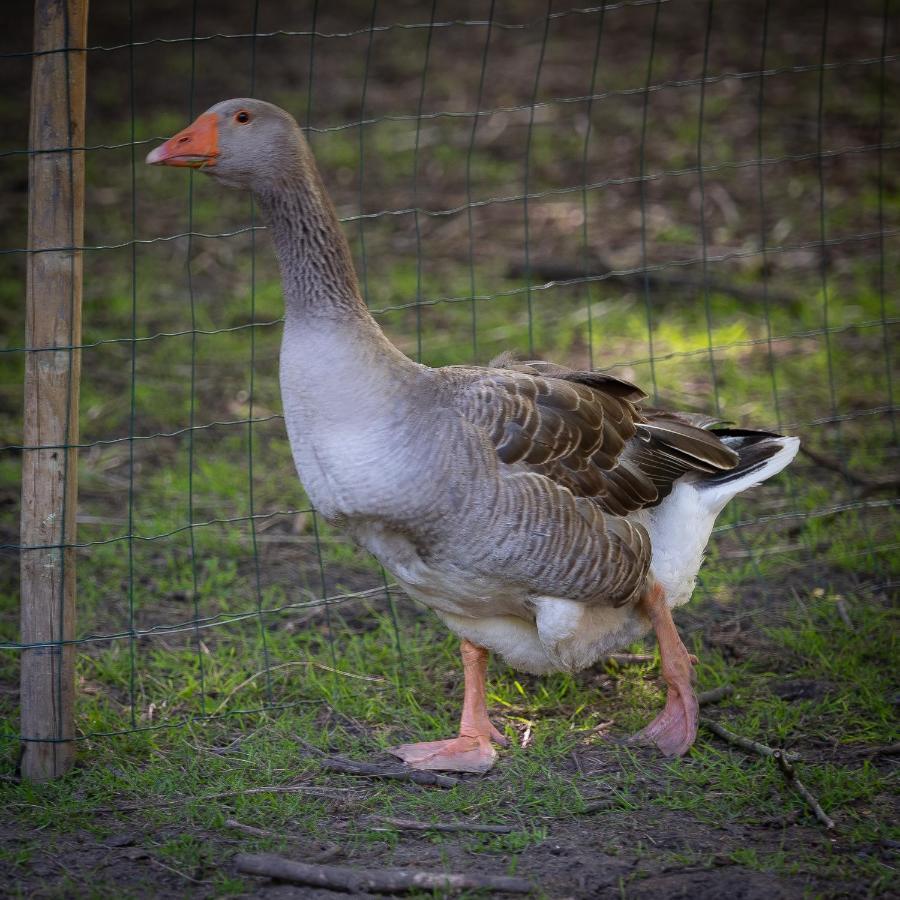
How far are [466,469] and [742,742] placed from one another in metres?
1.35

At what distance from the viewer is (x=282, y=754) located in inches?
154

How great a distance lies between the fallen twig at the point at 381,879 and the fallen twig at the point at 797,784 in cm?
95

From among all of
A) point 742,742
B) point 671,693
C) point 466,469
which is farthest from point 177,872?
point 742,742

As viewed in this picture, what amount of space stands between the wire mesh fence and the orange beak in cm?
17

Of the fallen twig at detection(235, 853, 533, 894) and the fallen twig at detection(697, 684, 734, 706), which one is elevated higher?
the fallen twig at detection(697, 684, 734, 706)

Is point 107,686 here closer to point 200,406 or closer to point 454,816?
point 454,816

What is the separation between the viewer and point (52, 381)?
365 centimetres

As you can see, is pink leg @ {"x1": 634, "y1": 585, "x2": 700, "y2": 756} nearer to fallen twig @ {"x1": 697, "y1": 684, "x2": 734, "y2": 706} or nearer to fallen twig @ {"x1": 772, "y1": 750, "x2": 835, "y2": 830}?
fallen twig @ {"x1": 697, "y1": 684, "x2": 734, "y2": 706}

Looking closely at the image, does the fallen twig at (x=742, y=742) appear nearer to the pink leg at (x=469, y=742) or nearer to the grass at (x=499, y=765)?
the grass at (x=499, y=765)

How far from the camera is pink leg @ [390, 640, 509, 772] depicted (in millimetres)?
3814

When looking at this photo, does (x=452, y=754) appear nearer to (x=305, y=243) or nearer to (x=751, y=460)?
(x=751, y=460)

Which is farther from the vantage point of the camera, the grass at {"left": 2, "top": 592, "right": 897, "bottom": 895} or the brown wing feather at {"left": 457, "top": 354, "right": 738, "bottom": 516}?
the brown wing feather at {"left": 457, "top": 354, "right": 738, "bottom": 516}

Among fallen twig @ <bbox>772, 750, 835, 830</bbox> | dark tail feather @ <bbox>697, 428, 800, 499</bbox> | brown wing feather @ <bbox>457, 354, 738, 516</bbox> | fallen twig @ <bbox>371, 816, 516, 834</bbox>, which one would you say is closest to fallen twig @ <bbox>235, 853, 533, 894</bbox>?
fallen twig @ <bbox>371, 816, 516, 834</bbox>

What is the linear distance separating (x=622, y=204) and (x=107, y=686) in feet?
17.8
